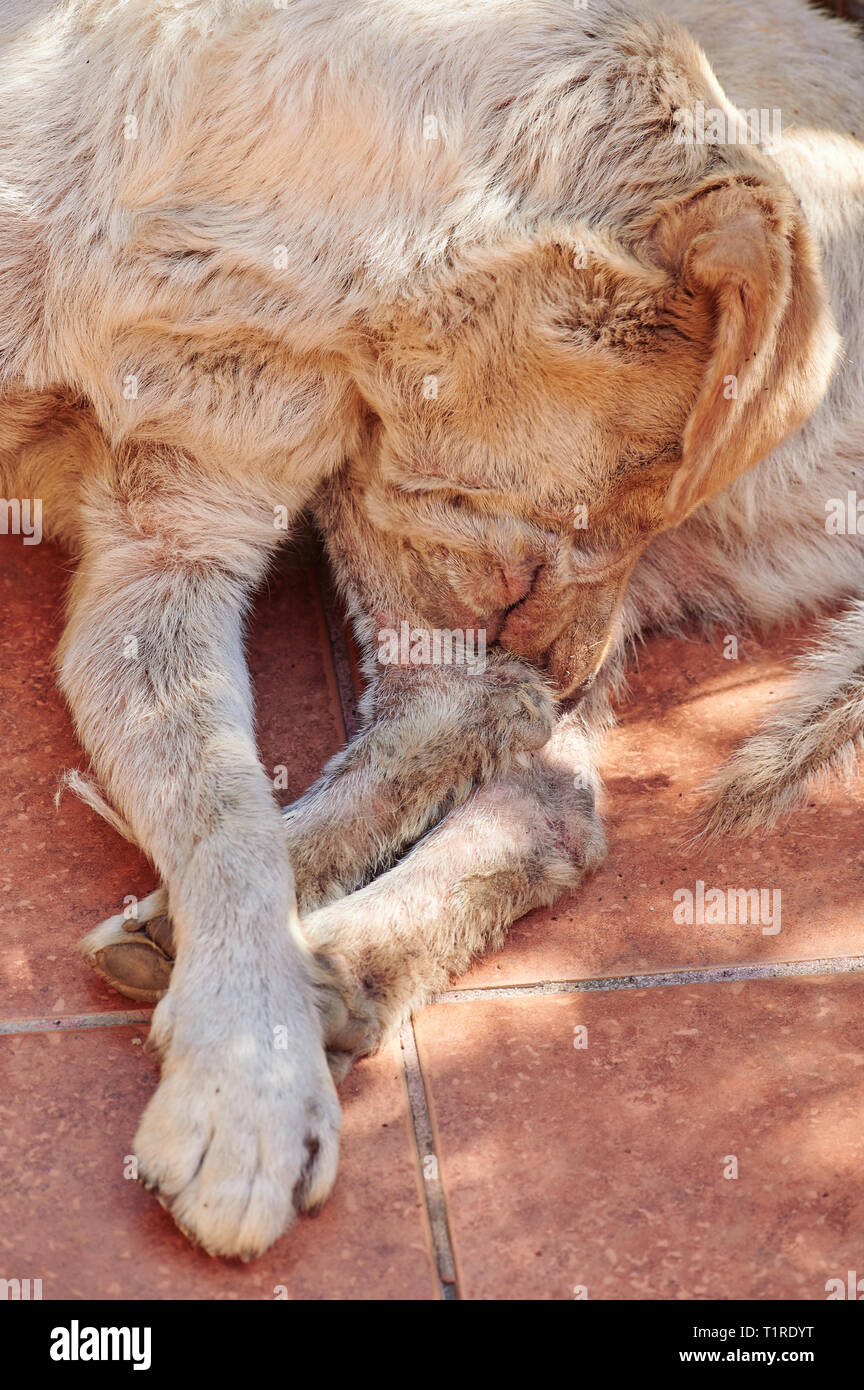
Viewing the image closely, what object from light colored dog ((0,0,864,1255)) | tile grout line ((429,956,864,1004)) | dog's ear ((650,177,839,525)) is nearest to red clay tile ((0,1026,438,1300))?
light colored dog ((0,0,864,1255))

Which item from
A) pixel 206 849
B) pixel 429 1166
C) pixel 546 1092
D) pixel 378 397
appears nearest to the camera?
pixel 429 1166

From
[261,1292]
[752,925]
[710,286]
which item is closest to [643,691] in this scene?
[752,925]

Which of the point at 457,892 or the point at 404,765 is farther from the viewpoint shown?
the point at 404,765

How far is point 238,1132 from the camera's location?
1.96 meters

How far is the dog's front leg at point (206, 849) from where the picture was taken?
196cm

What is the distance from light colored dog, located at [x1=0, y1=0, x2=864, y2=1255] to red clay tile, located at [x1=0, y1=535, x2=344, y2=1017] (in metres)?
0.13

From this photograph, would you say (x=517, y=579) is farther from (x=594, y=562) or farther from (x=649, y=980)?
(x=649, y=980)

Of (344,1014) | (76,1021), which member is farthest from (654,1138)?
(76,1021)

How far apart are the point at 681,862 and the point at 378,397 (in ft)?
3.46

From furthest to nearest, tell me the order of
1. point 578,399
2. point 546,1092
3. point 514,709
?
point 514,709 < point 578,399 < point 546,1092

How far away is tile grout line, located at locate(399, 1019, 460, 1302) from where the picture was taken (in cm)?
195

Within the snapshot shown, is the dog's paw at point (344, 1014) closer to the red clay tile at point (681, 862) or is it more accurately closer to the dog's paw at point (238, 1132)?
the dog's paw at point (238, 1132)

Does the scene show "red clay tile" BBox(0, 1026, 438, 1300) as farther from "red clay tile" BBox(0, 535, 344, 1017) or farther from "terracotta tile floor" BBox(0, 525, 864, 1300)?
"red clay tile" BBox(0, 535, 344, 1017)

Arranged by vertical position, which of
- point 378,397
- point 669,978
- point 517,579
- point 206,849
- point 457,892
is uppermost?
point 378,397
